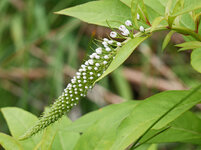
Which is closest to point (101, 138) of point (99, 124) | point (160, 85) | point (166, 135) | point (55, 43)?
point (99, 124)

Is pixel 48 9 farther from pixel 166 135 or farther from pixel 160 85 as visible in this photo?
pixel 166 135

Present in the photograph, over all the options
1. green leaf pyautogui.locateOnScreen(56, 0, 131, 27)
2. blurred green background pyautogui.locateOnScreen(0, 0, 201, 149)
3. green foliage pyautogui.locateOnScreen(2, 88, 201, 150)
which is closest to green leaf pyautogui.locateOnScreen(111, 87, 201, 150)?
green foliage pyautogui.locateOnScreen(2, 88, 201, 150)

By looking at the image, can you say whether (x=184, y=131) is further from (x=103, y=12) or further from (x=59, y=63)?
(x=59, y=63)

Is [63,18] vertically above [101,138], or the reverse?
[63,18]

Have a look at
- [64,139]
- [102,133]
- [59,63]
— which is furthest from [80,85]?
[59,63]

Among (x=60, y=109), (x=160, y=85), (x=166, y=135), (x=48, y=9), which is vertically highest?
(x=48, y=9)

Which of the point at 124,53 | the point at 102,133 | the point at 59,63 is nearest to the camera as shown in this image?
the point at 124,53

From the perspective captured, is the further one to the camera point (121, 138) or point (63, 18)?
point (63, 18)

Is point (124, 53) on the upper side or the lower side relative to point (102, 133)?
upper
